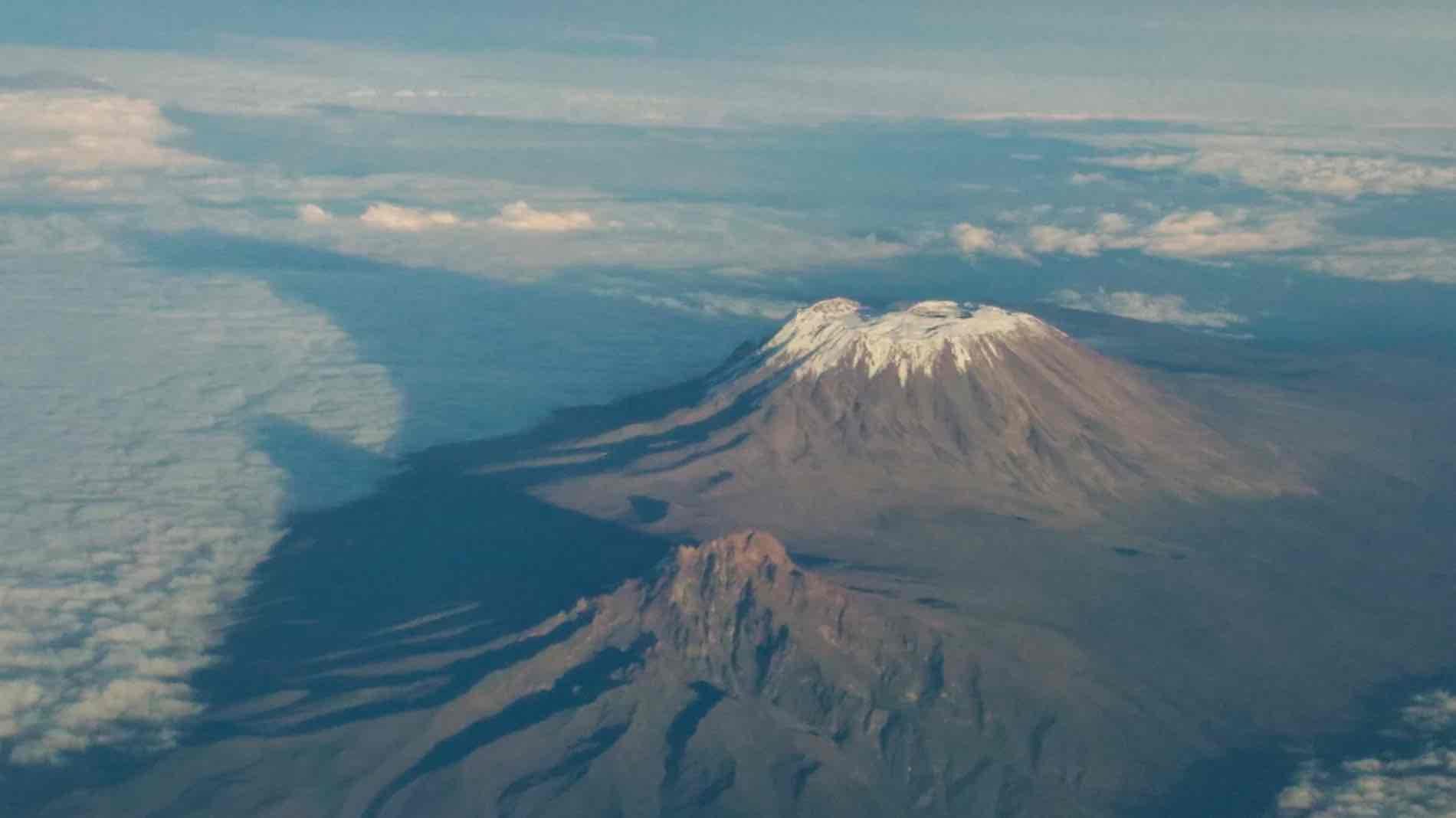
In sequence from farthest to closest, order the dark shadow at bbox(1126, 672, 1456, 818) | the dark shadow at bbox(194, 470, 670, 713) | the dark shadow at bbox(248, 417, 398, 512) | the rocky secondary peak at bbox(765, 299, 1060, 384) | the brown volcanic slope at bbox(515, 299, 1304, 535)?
the dark shadow at bbox(248, 417, 398, 512) → the rocky secondary peak at bbox(765, 299, 1060, 384) → the brown volcanic slope at bbox(515, 299, 1304, 535) → the dark shadow at bbox(194, 470, 670, 713) → the dark shadow at bbox(1126, 672, 1456, 818)

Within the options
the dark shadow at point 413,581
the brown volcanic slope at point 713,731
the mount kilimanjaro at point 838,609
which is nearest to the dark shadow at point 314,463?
the mount kilimanjaro at point 838,609

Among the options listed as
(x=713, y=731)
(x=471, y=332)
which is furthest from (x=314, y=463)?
(x=471, y=332)

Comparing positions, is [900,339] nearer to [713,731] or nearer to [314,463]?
[713,731]

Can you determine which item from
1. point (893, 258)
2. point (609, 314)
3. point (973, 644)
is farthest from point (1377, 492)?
point (893, 258)

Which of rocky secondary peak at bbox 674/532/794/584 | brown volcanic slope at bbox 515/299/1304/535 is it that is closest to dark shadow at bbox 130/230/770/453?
brown volcanic slope at bbox 515/299/1304/535

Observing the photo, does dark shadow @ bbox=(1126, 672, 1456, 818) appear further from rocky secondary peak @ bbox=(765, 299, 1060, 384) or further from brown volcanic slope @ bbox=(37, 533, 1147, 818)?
rocky secondary peak @ bbox=(765, 299, 1060, 384)

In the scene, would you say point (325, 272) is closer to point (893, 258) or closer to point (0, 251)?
point (0, 251)
